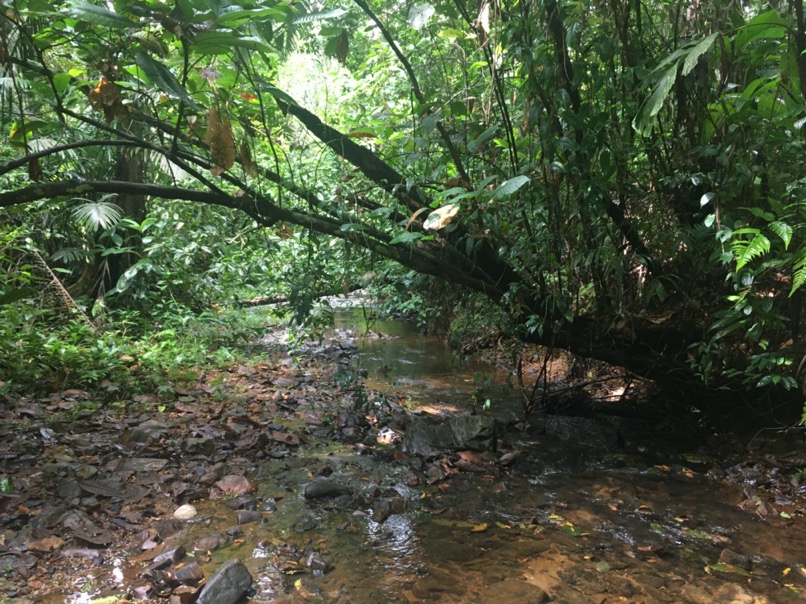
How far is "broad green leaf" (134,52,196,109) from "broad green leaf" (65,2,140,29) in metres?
0.13

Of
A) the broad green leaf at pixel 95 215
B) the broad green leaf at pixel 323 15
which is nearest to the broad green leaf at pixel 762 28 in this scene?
the broad green leaf at pixel 323 15

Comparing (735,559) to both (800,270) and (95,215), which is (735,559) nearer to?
(800,270)

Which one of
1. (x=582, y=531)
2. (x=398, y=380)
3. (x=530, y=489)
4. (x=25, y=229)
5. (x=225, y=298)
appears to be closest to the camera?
(x=582, y=531)

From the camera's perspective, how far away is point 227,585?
2.30 metres

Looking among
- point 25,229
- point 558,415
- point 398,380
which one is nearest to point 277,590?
point 558,415

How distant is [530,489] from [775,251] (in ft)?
6.37

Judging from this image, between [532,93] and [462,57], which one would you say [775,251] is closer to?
[532,93]

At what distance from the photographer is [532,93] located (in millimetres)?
3143

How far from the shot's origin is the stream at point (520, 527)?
8.09 ft

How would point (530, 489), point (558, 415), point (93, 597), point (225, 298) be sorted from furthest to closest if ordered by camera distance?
1. point (225, 298)
2. point (558, 415)
3. point (530, 489)
4. point (93, 597)

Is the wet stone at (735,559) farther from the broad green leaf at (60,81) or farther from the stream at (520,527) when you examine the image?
the broad green leaf at (60,81)

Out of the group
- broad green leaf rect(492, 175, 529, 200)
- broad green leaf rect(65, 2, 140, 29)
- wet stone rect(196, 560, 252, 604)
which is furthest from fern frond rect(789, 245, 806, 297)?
broad green leaf rect(65, 2, 140, 29)

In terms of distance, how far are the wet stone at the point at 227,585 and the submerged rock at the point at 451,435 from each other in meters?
1.80

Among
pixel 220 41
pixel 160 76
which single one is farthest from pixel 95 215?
pixel 220 41
